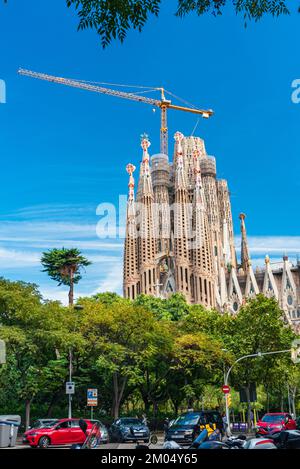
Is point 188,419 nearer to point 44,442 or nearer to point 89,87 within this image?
point 44,442

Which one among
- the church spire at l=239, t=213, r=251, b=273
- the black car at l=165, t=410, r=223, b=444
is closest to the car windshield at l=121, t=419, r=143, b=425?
the black car at l=165, t=410, r=223, b=444

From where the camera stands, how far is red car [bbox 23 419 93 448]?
24188 millimetres

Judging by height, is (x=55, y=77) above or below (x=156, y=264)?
above

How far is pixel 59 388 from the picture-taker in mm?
39156

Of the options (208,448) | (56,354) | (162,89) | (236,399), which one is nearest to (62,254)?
(56,354)

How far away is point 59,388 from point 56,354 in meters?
2.41

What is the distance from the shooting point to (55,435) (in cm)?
2455

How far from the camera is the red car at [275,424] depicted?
2679 centimetres

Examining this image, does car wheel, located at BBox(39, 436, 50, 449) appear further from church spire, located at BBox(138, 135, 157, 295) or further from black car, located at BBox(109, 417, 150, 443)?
church spire, located at BBox(138, 135, 157, 295)

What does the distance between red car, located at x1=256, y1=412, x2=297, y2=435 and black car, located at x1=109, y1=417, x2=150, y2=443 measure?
581cm

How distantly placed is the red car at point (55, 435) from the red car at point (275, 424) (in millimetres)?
8813

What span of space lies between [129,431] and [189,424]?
5.16 m

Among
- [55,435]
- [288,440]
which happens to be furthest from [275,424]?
[288,440]
